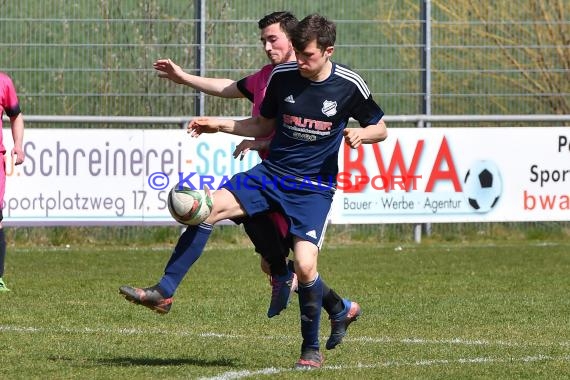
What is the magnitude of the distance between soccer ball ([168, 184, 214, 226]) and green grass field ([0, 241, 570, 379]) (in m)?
0.81

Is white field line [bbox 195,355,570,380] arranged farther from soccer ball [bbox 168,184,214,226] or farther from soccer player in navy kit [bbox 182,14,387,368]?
soccer ball [bbox 168,184,214,226]

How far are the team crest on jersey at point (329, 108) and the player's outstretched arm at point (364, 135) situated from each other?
16 cm

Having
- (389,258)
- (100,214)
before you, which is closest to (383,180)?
(389,258)

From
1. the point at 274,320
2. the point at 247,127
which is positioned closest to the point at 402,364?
the point at 247,127

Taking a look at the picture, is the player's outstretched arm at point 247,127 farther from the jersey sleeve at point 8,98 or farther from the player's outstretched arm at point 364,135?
the jersey sleeve at point 8,98

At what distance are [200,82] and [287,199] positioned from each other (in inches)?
62.2

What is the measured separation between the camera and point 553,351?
26.8 feet

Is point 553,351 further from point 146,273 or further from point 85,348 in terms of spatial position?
point 146,273

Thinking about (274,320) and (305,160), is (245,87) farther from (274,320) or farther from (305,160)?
(274,320)

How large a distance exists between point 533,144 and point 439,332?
780 cm

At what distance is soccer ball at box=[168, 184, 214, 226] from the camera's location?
7.28 metres

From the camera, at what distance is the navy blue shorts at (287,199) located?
7559mm

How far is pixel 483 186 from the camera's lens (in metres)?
16.5

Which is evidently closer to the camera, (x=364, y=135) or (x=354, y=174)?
(x=364, y=135)
